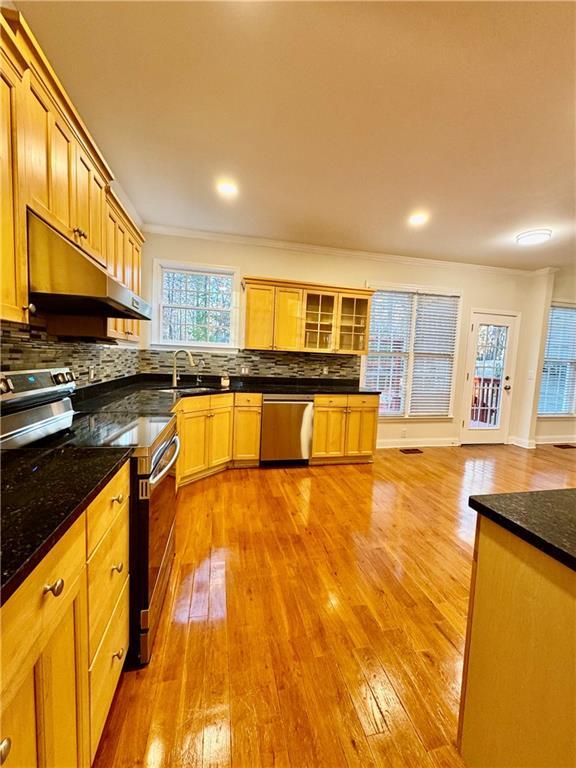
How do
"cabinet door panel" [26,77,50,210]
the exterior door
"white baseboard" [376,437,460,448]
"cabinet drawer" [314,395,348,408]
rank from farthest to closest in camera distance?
the exterior door → "white baseboard" [376,437,460,448] → "cabinet drawer" [314,395,348,408] → "cabinet door panel" [26,77,50,210]

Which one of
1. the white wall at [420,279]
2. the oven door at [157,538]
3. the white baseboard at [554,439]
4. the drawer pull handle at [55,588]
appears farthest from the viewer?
the white baseboard at [554,439]

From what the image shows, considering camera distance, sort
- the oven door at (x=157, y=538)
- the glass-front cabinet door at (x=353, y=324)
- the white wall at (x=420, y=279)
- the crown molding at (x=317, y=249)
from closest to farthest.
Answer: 1. the oven door at (x=157, y=538)
2. the crown molding at (x=317, y=249)
3. the white wall at (x=420, y=279)
4. the glass-front cabinet door at (x=353, y=324)

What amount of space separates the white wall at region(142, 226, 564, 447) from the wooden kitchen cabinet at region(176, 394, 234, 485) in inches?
51.6

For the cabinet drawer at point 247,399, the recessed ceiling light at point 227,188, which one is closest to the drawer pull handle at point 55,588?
the cabinet drawer at point 247,399

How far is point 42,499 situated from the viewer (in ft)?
2.69

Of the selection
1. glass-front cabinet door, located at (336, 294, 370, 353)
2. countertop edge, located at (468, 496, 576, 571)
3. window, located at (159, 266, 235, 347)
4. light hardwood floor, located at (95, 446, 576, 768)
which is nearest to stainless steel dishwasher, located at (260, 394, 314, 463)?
light hardwood floor, located at (95, 446, 576, 768)

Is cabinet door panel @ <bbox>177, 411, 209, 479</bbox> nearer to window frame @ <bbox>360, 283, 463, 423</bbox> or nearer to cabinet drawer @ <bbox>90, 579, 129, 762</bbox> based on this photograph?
cabinet drawer @ <bbox>90, 579, 129, 762</bbox>

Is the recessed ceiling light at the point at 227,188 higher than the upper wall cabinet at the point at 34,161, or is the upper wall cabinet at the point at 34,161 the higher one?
the recessed ceiling light at the point at 227,188

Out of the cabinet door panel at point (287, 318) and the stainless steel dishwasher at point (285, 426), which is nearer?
the stainless steel dishwasher at point (285, 426)

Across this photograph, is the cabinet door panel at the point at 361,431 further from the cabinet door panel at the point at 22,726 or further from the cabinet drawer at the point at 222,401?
the cabinet door panel at the point at 22,726

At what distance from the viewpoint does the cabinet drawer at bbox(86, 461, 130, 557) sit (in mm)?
906

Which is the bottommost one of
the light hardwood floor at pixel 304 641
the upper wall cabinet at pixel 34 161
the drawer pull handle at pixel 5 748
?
the light hardwood floor at pixel 304 641

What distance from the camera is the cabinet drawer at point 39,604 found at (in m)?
0.53

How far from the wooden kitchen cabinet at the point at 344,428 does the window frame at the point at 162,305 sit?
1383 mm
